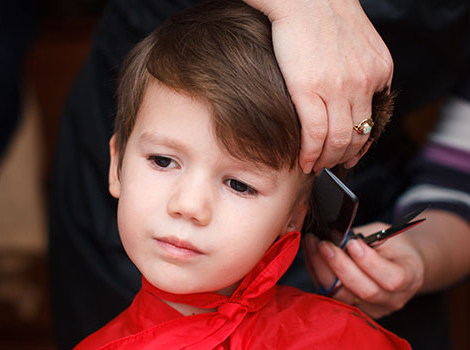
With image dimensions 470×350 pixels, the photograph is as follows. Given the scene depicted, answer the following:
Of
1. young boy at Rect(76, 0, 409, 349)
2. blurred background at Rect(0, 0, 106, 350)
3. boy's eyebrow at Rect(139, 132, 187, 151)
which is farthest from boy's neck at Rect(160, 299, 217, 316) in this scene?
blurred background at Rect(0, 0, 106, 350)

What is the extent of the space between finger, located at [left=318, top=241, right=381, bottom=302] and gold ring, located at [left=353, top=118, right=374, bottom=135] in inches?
8.7

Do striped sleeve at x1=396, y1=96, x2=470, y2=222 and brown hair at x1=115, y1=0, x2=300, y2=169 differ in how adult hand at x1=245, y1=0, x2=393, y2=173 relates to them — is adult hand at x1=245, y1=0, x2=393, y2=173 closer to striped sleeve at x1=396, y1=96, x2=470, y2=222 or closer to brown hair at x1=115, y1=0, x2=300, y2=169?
brown hair at x1=115, y1=0, x2=300, y2=169

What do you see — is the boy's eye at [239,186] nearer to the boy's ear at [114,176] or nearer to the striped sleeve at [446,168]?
the boy's ear at [114,176]

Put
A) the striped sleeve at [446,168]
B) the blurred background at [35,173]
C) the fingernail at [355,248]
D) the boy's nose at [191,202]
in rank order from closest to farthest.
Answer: the boy's nose at [191,202] → the fingernail at [355,248] → the striped sleeve at [446,168] → the blurred background at [35,173]

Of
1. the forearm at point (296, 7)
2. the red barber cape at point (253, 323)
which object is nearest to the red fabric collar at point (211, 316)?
the red barber cape at point (253, 323)

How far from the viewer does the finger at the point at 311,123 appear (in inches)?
30.7

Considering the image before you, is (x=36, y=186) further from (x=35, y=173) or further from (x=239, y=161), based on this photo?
(x=239, y=161)

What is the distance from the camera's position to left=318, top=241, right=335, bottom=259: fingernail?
0.96m

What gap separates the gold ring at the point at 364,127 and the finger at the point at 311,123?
57 millimetres

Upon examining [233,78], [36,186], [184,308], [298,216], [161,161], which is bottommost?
[36,186]

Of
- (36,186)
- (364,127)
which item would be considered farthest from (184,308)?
(36,186)

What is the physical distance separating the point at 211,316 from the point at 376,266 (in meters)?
0.29

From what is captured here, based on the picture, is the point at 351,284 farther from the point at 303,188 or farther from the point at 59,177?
the point at 59,177

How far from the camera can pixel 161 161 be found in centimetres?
80
